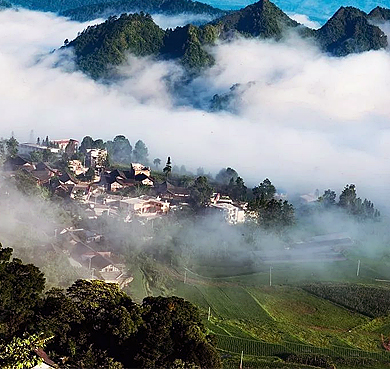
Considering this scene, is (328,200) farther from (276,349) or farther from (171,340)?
(171,340)

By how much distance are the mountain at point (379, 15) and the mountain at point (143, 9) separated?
20.7m

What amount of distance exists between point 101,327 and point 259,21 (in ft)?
219

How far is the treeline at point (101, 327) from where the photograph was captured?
36.0ft

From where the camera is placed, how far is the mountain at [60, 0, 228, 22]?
291 feet

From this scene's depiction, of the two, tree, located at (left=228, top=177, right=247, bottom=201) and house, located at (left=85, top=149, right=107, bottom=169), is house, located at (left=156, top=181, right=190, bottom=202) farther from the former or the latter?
house, located at (left=85, top=149, right=107, bottom=169)

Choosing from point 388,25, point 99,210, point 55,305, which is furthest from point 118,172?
point 388,25

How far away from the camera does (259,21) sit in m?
74.2

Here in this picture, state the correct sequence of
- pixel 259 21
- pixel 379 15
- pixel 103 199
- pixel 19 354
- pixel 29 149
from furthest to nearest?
pixel 259 21 < pixel 379 15 < pixel 29 149 < pixel 103 199 < pixel 19 354

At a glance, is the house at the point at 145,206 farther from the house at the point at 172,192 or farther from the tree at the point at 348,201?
the tree at the point at 348,201

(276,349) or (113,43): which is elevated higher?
(113,43)

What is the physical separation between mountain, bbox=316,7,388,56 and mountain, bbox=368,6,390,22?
2.15 feet

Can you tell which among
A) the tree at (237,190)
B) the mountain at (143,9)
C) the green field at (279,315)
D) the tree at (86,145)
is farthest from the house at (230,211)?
the mountain at (143,9)

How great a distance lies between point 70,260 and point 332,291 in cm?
812

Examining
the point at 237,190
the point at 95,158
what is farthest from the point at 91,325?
the point at 95,158
